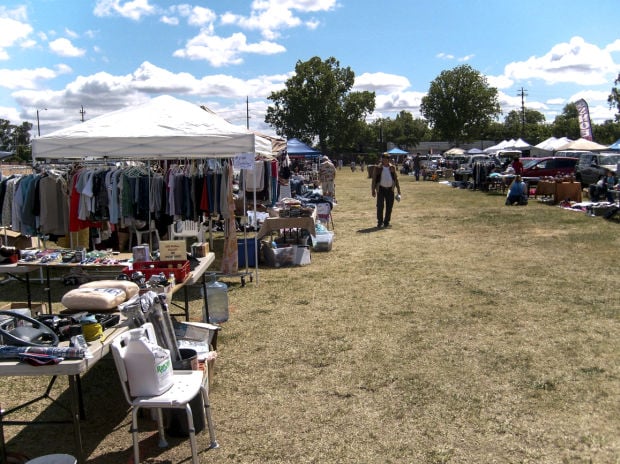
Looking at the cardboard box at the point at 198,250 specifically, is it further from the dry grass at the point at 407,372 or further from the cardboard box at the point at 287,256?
the cardboard box at the point at 287,256

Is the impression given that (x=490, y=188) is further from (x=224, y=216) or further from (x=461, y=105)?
(x=461, y=105)

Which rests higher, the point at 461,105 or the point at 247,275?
the point at 461,105

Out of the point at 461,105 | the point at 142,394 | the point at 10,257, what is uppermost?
the point at 461,105

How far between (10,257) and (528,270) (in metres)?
6.54

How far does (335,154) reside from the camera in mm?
75438

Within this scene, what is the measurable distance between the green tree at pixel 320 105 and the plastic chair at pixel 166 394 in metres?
75.2

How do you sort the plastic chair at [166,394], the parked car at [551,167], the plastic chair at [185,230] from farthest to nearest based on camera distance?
1. the parked car at [551,167]
2. the plastic chair at [185,230]
3. the plastic chair at [166,394]

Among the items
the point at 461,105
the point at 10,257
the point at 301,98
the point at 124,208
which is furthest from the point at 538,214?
the point at 301,98

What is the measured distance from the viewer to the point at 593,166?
20.0 m

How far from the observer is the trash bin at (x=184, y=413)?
347 cm

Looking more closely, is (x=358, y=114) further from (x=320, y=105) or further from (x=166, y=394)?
(x=166, y=394)

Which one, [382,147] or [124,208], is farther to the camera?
[382,147]

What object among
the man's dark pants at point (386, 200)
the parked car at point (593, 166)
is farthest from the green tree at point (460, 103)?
the man's dark pants at point (386, 200)

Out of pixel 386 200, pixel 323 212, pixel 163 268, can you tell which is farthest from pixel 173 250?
pixel 386 200
